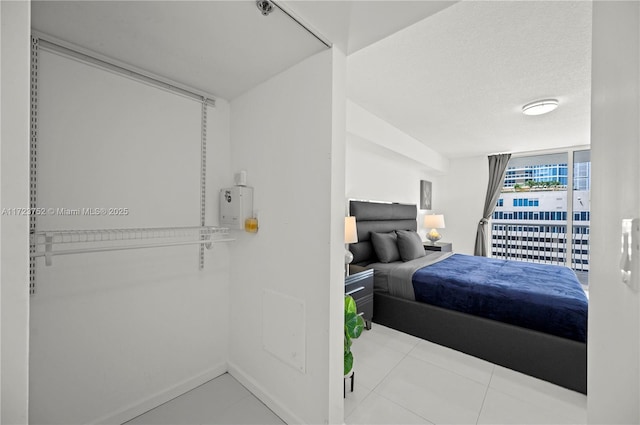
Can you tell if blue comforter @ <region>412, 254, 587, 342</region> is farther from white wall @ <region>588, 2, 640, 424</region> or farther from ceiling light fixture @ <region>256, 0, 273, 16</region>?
ceiling light fixture @ <region>256, 0, 273, 16</region>

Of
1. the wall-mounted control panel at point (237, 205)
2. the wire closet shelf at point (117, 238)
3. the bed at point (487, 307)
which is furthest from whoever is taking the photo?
the bed at point (487, 307)

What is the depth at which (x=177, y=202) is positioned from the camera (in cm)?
182

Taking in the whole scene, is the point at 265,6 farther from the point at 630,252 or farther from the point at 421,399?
the point at 421,399

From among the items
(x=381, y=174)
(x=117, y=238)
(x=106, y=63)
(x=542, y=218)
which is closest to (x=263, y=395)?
(x=117, y=238)

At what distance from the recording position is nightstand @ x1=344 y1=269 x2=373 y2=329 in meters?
2.45

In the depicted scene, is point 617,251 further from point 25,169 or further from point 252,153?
point 252,153

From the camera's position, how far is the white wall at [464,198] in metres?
5.27

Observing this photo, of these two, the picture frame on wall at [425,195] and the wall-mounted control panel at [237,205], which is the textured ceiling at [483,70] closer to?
the wall-mounted control panel at [237,205]

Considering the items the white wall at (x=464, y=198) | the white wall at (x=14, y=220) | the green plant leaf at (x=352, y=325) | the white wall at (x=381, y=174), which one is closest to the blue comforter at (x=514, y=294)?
the green plant leaf at (x=352, y=325)

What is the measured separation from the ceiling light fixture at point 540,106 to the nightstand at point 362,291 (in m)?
2.43

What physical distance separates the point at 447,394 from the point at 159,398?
196 cm

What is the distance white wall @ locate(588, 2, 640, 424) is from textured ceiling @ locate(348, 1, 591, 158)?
1326 mm

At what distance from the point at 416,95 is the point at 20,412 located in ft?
10.1

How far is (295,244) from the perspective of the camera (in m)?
1.59
